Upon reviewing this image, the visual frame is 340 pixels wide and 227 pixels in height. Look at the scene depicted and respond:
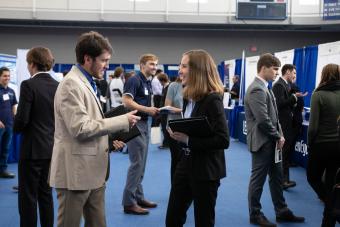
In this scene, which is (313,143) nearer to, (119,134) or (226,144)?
(226,144)

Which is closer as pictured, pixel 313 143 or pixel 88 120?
pixel 88 120

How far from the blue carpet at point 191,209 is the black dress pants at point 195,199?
1380mm

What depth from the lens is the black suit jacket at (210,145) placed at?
2.34 metres

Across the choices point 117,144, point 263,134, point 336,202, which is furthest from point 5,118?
point 336,202

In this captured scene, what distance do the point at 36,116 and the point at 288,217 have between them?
2.48 meters

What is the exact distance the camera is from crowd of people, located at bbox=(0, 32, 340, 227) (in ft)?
6.66

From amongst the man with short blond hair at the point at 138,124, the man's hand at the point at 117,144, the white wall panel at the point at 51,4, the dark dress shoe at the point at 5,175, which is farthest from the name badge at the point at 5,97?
the white wall panel at the point at 51,4

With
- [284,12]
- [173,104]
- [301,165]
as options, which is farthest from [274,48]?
[173,104]

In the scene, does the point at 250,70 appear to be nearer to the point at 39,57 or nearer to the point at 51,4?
the point at 39,57

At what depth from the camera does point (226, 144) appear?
2.36 meters

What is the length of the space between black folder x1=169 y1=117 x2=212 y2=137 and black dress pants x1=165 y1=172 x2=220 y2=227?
0.95 ft

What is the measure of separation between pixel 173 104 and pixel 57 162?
7.63 feet

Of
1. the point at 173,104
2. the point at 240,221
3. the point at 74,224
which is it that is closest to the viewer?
the point at 74,224

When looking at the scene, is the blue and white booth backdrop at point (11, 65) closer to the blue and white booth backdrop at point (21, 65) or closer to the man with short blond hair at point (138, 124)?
the blue and white booth backdrop at point (21, 65)
